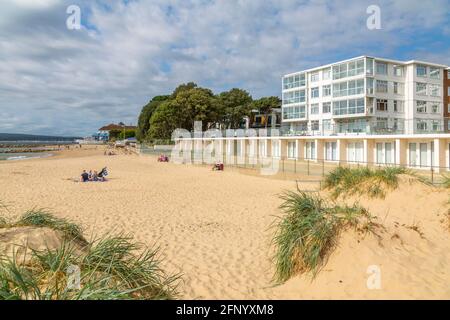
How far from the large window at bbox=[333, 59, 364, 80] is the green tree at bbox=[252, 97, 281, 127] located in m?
23.6

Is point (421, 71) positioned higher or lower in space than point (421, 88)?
higher

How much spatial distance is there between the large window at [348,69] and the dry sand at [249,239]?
Result: 118 feet

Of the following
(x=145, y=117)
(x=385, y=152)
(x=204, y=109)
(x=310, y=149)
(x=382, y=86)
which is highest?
(x=145, y=117)

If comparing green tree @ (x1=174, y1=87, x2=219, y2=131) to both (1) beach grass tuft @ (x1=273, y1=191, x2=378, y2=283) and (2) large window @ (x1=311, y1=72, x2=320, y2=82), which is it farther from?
(1) beach grass tuft @ (x1=273, y1=191, x2=378, y2=283)

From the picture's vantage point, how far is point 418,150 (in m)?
30.0

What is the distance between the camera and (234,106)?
236 ft

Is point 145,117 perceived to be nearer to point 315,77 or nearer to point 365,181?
point 315,77

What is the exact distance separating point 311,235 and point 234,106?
6766 cm

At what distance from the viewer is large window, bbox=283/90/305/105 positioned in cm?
Result: 5728

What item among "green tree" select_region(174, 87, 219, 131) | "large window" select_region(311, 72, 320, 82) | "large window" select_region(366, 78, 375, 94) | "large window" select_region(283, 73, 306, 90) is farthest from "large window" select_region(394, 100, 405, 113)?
"green tree" select_region(174, 87, 219, 131)

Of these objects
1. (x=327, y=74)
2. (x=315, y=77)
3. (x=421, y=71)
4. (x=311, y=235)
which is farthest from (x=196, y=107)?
(x=311, y=235)

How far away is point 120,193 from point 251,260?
40.3ft

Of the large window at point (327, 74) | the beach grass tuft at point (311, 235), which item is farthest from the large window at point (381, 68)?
the beach grass tuft at point (311, 235)
